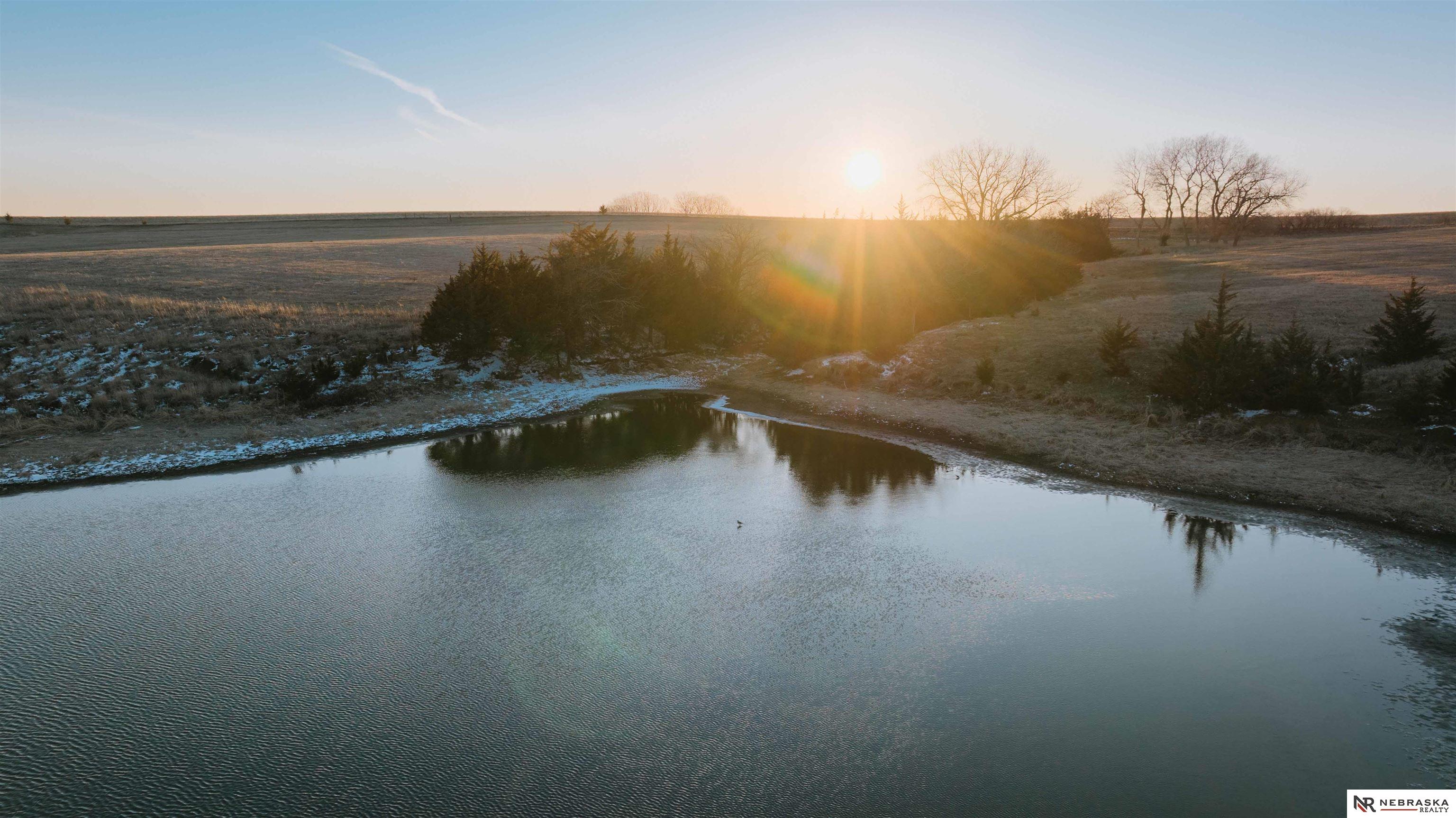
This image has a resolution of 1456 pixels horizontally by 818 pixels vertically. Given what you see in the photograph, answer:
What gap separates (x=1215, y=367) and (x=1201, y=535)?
10.4 meters

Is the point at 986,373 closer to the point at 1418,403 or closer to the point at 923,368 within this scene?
the point at 923,368

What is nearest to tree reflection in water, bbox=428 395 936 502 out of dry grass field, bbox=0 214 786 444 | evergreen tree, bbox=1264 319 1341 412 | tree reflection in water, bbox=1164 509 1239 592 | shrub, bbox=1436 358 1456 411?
tree reflection in water, bbox=1164 509 1239 592

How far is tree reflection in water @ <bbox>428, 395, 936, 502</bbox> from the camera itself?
20.2 meters

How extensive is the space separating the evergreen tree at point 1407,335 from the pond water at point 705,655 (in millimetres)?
13089

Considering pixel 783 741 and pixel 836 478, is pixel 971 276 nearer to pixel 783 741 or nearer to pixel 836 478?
pixel 836 478

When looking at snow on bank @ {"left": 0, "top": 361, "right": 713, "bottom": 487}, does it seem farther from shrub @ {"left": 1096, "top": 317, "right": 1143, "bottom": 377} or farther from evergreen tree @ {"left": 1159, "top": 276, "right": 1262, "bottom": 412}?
evergreen tree @ {"left": 1159, "top": 276, "right": 1262, "bottom": 412}

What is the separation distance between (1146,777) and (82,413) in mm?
30593

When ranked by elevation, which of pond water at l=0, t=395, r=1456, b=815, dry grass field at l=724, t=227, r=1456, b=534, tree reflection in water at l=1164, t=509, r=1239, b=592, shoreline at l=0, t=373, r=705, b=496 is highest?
dry grass field at l=724, t=227, r=1456, b=534

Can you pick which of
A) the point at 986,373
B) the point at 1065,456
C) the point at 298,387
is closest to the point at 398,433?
the point at 298,387

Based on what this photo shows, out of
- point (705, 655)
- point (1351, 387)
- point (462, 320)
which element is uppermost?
point (462, 320)

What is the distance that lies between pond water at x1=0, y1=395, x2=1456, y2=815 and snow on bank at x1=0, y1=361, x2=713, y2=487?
61.6 inches

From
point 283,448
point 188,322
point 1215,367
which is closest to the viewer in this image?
point 283,448

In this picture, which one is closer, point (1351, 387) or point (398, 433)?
point (1351, 387)

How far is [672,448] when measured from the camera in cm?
2333
